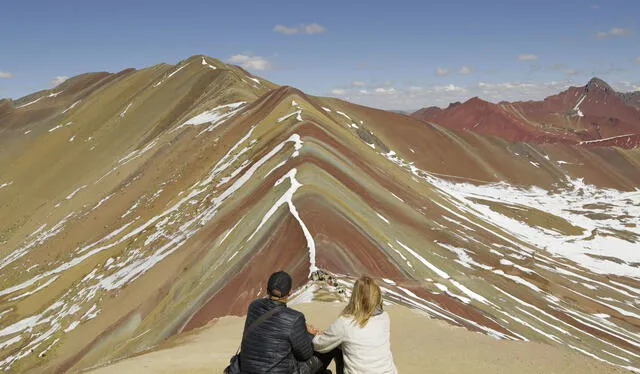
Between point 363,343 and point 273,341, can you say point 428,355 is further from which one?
point 273,341

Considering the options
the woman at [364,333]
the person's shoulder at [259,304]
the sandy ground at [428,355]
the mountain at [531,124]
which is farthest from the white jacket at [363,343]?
the mountain at [531,124]

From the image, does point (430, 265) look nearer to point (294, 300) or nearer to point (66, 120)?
point (294, 300)

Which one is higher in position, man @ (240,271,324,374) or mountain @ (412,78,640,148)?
mountain @ (412,78,640,148)

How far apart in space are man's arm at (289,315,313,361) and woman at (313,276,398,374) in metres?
0.29

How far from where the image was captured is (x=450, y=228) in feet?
127

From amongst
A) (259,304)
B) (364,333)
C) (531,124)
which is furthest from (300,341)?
(531,124)

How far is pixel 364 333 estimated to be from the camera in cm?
605

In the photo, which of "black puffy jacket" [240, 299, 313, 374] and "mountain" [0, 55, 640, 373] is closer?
"black puffy jacket" [240, 299, 313, 374]

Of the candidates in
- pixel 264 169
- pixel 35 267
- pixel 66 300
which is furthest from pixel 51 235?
pixel 264 169

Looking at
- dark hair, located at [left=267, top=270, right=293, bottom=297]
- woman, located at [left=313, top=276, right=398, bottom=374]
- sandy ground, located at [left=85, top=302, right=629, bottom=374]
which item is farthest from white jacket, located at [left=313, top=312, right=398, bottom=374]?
sandy ground, located at [left=85, top=302, right=629, bottom=374]

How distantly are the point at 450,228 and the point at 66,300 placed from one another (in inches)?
1123

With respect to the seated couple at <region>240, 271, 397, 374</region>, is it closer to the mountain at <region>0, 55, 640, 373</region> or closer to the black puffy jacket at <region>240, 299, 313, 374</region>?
the black puffy jacket at <region>240, 299, 313, 374</region>

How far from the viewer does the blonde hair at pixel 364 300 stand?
605 centimetres

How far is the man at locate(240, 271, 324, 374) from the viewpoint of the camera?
5.98 m
